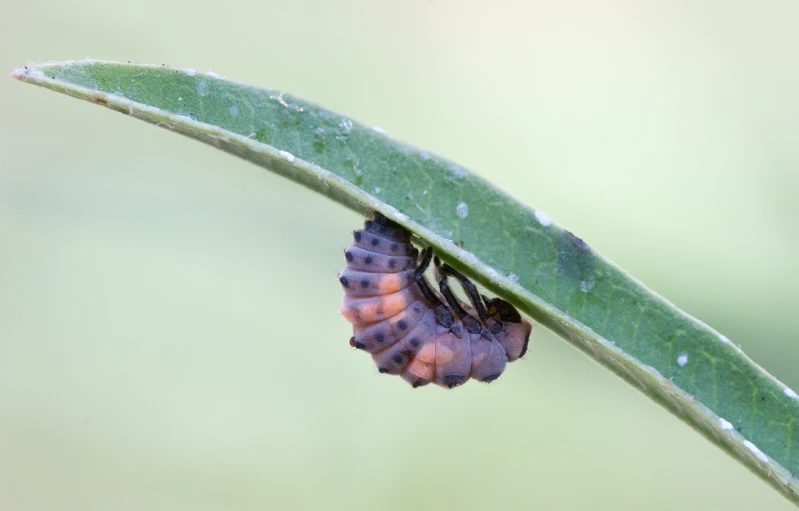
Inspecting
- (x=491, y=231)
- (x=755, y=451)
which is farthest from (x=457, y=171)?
(x=755, y=451)

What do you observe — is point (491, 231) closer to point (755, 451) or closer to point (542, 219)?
point (542, 219)

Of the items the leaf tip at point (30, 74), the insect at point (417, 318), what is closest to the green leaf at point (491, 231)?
the leaf tip at point (30, 74)

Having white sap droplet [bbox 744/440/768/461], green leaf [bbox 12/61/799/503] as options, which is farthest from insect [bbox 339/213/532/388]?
white sap droplet [bbox 744/440/768/461]

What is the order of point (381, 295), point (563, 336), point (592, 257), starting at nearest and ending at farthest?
point (592, 257) < point (563, 336) < point (381, 295)

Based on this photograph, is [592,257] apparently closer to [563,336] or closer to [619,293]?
[619,293]

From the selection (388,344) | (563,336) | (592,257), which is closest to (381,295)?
(388,344)

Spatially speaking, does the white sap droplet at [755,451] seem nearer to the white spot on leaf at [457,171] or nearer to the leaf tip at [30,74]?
the white spot on leaf at [457,171]

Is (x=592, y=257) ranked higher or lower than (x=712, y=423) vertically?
higher
